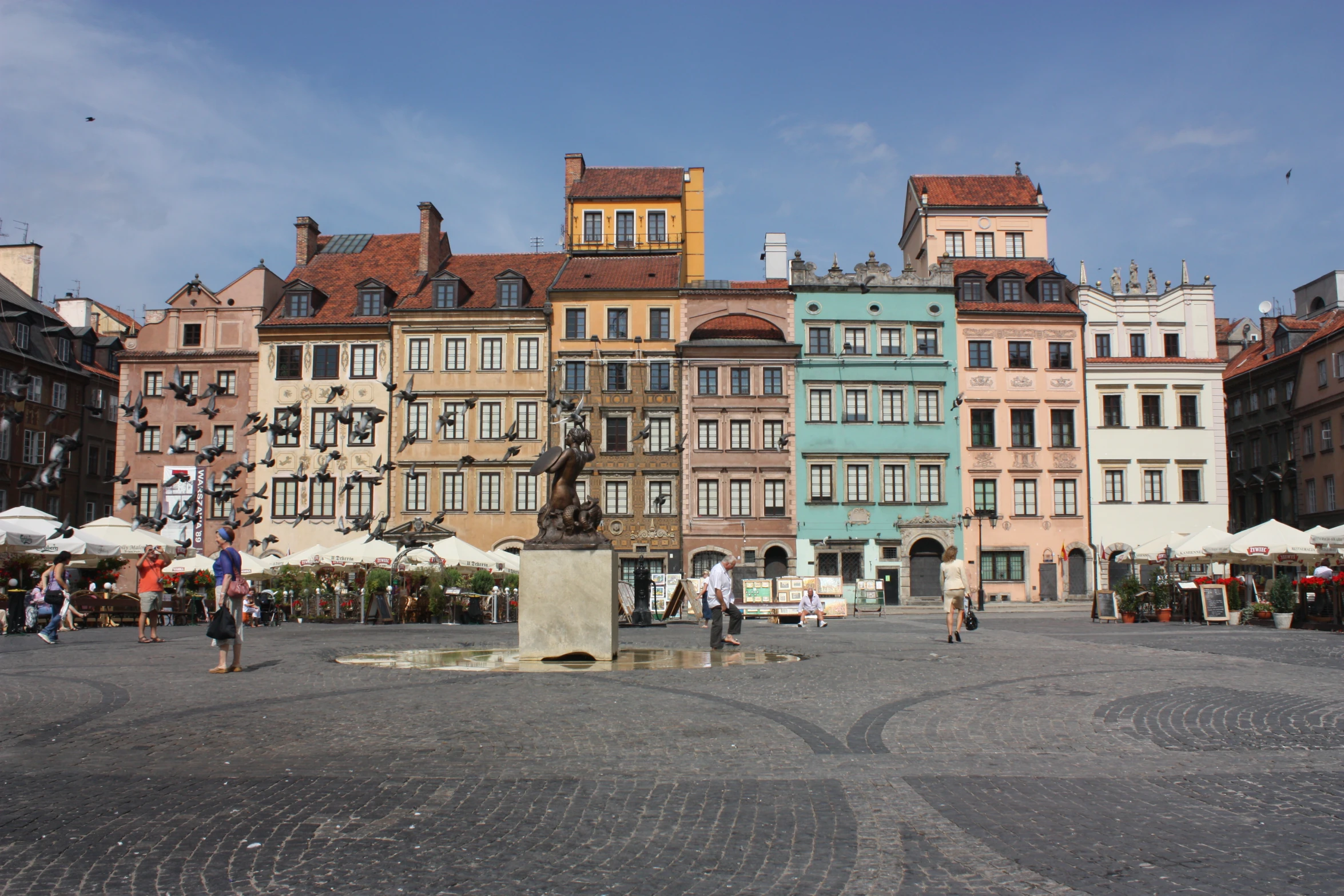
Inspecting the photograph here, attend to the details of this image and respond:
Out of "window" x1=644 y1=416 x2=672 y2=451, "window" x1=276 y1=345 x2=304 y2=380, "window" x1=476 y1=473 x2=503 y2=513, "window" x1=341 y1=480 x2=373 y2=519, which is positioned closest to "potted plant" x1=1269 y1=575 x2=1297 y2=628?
"window" x1=644 y1=416 x2=672 y2=451

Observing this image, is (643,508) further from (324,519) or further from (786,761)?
(786,761)

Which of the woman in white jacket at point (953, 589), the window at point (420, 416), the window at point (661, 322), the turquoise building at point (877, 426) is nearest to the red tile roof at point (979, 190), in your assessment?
the turquoise building at point (877, 426)

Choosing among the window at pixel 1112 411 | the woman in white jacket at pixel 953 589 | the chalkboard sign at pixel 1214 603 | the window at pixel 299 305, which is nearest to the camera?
the woman in white jacket at pixel 953 589

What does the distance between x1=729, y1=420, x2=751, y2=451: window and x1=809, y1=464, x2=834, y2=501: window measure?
3068 mm

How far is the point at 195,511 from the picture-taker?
44.2 metres

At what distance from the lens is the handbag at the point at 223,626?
1327cm

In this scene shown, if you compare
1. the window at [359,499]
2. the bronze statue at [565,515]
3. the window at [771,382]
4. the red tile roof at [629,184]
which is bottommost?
the bronze statue at [565,515]

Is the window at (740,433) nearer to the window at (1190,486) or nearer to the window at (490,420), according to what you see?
the window at (490,420)

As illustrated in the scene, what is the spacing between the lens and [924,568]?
49.8 meters

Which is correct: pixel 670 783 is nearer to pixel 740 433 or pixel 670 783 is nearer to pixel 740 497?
pixel 740 497

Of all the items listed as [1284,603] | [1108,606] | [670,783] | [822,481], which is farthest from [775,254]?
[670,783]

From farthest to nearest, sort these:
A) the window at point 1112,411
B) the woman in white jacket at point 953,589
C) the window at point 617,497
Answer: the window at point 1112,411, the window at point 617,497, the woman in white jacket at point 953,589

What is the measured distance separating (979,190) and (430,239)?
27.2m

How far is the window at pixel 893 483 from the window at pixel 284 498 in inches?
1004
